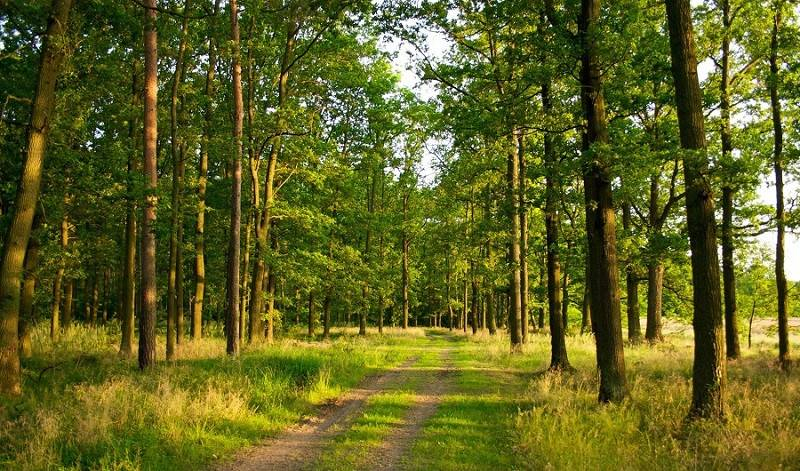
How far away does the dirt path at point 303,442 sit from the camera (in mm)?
6723

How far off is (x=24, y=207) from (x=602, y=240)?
11510 mm

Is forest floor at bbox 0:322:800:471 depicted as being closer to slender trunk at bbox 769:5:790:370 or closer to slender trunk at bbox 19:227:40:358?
slender trunk at bbox 769:5:790:370

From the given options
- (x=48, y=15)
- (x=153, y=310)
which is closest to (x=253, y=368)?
(x=153, y=310)

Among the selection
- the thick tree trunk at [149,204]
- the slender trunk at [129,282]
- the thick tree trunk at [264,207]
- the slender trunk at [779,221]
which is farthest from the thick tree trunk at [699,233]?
the thick tree trunk at [264,207]

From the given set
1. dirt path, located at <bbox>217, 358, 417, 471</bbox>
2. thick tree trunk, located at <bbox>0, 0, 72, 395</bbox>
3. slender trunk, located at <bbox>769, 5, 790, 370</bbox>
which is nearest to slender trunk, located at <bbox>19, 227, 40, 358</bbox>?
thick tree trunk, located at <bbox>0, 0, 72, 395</bbox>

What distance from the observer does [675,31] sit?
773 centimetres

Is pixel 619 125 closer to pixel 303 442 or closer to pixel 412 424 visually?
pixel 412 424

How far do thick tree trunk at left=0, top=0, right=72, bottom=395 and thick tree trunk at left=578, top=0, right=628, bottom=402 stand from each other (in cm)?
1065

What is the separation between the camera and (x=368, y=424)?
871cm

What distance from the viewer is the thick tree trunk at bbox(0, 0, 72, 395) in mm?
9805

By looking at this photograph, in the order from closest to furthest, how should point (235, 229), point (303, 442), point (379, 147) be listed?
1. point (303, 442)
2. point (235, 229)
3. point (379, 147)

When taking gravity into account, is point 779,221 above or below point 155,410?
above

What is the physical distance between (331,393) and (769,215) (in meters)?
17.0

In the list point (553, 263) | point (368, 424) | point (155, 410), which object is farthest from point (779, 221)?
point (155, 410)
